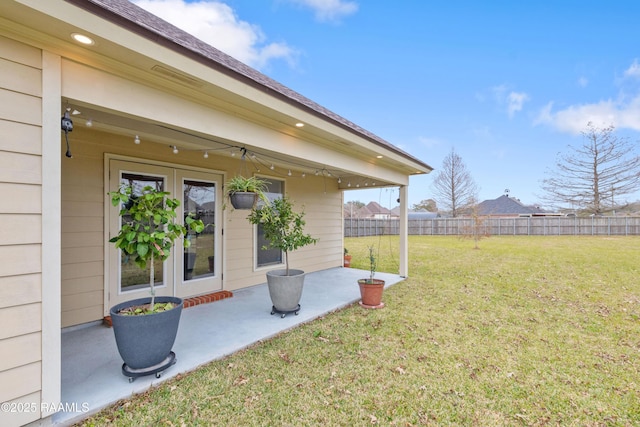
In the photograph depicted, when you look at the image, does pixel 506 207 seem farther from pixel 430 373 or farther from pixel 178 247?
pixel 178 247

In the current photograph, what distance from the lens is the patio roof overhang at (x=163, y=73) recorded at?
66.3 inches

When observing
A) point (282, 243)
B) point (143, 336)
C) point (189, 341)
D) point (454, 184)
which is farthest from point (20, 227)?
point (454, 184)

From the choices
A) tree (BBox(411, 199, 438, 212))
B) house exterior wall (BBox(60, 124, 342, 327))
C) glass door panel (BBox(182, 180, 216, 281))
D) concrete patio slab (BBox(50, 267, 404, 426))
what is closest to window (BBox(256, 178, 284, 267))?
concrete patio slab (BBox(50, 267, 404, 426))

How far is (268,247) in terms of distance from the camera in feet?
18.1

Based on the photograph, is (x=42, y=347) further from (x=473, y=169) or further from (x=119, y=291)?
(x=473, y=169)

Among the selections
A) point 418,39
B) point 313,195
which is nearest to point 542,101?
point 418,39

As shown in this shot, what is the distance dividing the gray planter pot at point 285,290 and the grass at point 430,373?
0.43 m

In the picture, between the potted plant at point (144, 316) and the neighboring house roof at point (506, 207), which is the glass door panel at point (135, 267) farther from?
the neighboring house roof at point (506, 207)

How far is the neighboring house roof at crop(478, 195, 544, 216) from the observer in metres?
33.9

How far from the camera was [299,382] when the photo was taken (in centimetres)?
251

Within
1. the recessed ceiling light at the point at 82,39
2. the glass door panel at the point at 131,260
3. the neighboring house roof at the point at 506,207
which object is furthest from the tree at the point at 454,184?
the recessed ceiling light at the point at 82,39

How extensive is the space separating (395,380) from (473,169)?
25657mm

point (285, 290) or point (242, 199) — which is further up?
point (242, 199)

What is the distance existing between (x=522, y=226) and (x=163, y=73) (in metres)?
23.6
